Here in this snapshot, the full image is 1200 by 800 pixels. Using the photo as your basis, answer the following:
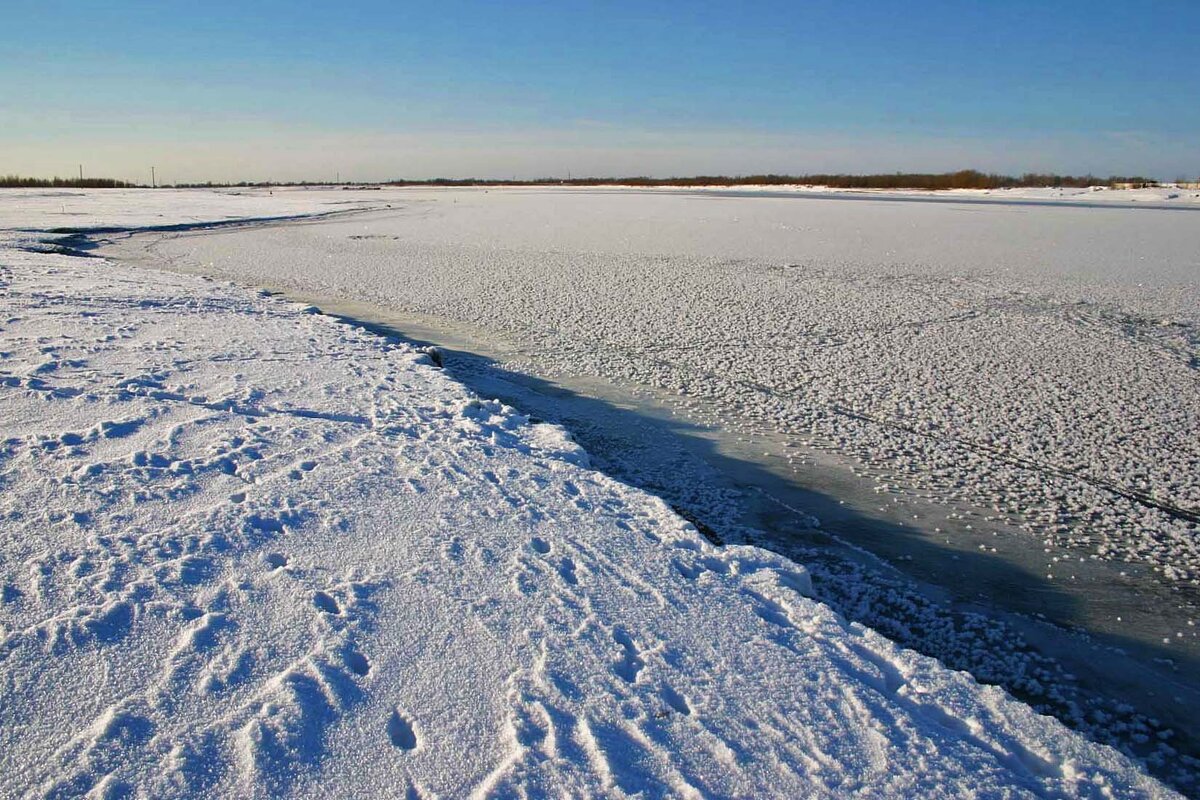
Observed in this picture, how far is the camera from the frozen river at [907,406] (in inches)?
114

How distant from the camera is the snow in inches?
68.4

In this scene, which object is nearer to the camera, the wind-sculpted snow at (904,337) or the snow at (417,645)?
the snow at (417,645)

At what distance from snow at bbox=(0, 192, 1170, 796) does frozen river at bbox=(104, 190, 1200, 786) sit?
63cm

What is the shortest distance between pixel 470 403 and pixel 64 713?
271 centimetres

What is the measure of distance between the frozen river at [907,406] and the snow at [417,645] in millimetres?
629

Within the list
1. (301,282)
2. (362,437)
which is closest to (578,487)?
(362,437)

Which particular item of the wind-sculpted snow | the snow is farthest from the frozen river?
the snow

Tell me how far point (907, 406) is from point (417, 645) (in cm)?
371

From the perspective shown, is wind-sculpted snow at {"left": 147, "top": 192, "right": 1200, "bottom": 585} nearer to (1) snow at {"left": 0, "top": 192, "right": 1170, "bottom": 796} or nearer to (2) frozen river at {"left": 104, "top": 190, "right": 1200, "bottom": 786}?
(2) frozen river at {"left": 104, "top": 190, "right": 1200, "bottom": 786}

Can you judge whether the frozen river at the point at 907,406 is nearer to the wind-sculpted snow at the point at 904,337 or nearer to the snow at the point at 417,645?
the wind-sculpted snow at the point at 904,337

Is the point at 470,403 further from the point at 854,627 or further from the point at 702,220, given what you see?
the point at 702,220

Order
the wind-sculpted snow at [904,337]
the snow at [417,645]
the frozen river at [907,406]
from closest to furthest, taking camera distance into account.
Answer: the snow at [417,645]
the frozen river at [907,406]
the wind-sculpted snow at [904,337]

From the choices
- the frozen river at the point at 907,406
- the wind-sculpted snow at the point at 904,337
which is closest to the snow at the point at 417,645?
the frozen river at the point at 907,406

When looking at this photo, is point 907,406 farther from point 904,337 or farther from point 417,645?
point 417,645
